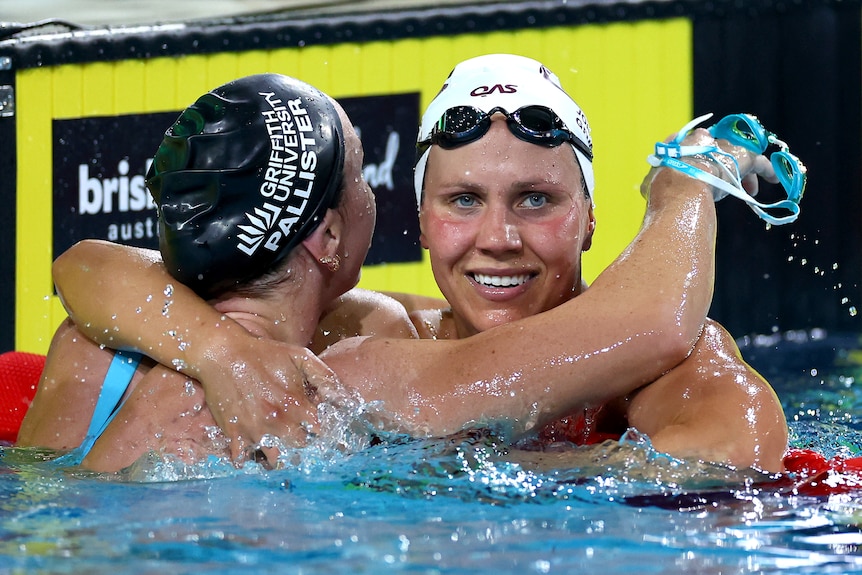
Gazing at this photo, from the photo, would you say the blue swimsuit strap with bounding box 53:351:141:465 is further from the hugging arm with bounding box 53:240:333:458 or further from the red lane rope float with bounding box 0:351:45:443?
the red lane rope float with bounding box 0:351:45:443

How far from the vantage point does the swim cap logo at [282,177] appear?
241 cm

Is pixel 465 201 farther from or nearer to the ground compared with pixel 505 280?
farther from the ground

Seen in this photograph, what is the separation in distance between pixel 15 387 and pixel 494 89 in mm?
1847

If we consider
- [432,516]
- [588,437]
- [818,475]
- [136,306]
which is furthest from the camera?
[588,437]

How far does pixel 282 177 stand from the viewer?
242 cm

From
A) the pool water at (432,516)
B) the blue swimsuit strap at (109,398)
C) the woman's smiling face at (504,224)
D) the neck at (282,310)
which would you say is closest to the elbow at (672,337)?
the pool water at (432,516)

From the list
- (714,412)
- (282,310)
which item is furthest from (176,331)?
(714,412)

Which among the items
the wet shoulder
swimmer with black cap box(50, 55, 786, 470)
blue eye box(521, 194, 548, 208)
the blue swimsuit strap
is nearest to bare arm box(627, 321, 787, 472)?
swimmer with black cap box(50, 55, 786, 470)

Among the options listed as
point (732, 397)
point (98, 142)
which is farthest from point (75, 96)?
point (732, 397)

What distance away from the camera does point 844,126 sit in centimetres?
531

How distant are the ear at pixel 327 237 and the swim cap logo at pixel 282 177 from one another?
93mm

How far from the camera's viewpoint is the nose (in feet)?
8.43

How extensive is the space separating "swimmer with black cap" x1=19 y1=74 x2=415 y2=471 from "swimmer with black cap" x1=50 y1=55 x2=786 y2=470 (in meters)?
0.10

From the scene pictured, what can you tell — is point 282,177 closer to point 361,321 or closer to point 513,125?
point 513,125
